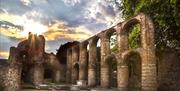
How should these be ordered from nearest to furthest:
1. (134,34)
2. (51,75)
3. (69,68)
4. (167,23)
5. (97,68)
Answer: (167,23) → (134,34) → (97,68) → (69,68) → (51,75)

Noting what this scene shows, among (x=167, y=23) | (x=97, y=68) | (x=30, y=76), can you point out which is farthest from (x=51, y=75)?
(x=167, y=23)

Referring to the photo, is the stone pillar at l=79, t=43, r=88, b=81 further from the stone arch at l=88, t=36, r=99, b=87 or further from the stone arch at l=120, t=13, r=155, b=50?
the stone arch at l=120, t=13, r=155, b=50

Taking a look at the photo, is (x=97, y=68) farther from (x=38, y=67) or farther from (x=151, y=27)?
(x=151, y=27)

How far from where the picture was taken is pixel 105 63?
25688mm

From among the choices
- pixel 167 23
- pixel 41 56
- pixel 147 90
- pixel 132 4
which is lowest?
pixel 147 90

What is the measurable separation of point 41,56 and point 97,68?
6.63m

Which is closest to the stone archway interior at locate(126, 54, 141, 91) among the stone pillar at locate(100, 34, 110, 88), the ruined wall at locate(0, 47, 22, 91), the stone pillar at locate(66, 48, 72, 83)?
the stone pillar at locate(100, 34, 110, 88)

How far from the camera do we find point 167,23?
22.3 meters

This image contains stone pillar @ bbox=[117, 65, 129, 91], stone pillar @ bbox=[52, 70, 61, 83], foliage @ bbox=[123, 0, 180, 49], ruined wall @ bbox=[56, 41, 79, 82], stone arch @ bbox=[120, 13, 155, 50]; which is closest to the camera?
stone arch @ bbox=[120, 13, 155, 50]

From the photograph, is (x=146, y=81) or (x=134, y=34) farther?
(x=134, y=34)

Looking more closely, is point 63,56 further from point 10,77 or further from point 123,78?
point 10,77

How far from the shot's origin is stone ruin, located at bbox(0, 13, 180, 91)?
19578mm

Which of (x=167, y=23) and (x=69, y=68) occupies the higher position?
(x=167, y=23)

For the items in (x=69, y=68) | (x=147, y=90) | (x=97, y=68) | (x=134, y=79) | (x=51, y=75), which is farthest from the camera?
(x=51, y=75)
